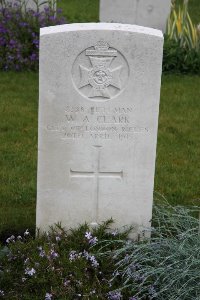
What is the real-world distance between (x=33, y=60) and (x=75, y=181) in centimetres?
467

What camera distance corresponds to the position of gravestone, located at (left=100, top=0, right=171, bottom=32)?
10.0m

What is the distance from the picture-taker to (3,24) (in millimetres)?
8875

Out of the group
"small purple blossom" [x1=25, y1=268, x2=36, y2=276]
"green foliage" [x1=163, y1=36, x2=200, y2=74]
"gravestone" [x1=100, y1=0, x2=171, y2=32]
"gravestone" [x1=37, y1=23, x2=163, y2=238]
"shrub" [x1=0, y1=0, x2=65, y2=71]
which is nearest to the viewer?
"small purple blossom" [x1=25, y1=268, x2=36, y2=276]

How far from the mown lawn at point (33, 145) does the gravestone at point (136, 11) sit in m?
1.69

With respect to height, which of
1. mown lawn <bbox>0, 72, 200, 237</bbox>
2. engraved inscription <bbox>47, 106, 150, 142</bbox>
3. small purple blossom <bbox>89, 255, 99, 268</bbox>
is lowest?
small purple blossom <bbox>89, 255, 99, 268</bbox>

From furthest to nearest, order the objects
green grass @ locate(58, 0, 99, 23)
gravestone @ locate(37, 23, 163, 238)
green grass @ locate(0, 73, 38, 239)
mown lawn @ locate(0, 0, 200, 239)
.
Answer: green grass @ locate(58, 0, 99, 23)
mown lawn @ locate(0, 0, 200, 239)
green grass @ locate(0, 73, 38, 239)
gravestone @ locate(37, 23, 163, 238)

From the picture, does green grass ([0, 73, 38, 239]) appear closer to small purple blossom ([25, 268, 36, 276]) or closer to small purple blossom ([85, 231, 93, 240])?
small purple blossom ([85, 231, 93, 240])

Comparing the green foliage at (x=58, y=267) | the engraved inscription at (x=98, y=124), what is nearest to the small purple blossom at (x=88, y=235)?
the green foliage at (x=58, y=267)

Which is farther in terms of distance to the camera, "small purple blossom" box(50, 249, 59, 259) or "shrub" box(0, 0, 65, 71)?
"shrub" box(0, 0, 65, 71)

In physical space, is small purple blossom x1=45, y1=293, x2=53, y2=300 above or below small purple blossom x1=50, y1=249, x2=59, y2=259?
below

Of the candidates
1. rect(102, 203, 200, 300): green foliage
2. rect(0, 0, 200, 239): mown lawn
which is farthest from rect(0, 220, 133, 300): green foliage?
rect(0, 0, 200, 239): mown lawn

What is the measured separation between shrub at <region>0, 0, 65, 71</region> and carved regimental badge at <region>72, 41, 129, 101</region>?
15.4ft

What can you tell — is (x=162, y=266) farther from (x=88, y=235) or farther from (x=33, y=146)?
(x=33, y=146)

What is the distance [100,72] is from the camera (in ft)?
13.3
